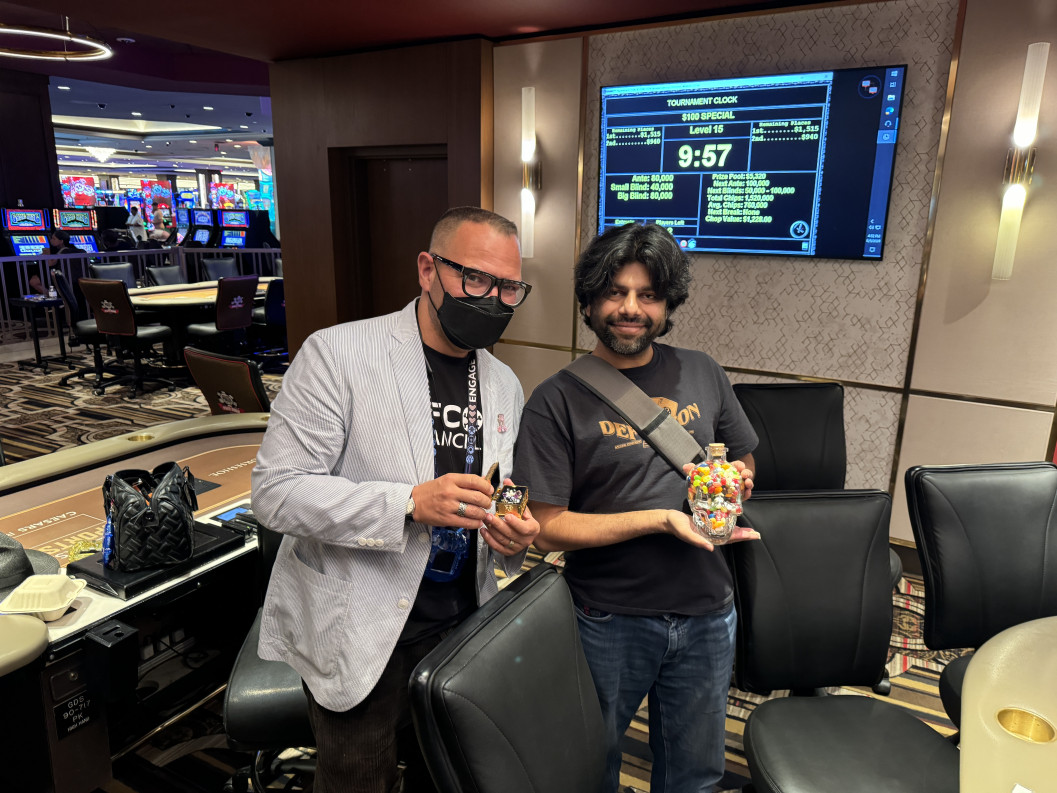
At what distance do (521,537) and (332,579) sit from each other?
0.36m

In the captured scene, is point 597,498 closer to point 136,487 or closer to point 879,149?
point 136,487

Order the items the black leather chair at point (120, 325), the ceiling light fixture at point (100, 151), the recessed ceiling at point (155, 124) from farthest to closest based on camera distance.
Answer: the ceiling light fixture at point (100, 151), the recessed ceiling at point (155, 124), the black leather chair at point (120, 325)

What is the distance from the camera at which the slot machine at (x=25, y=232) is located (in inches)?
372

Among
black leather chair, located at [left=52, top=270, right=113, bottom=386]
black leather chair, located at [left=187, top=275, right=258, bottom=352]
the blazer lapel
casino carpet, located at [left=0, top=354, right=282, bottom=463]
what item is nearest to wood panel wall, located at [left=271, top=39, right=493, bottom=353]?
casino carpet, located at [left=0, top=354, right=282, bottom=463]

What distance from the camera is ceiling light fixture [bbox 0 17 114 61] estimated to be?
18.8ft

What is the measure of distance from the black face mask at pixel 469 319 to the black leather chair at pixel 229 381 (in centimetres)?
215

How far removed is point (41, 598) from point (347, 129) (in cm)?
394

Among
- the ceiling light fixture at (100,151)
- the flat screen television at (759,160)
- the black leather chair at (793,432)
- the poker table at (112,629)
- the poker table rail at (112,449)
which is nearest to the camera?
the poker table at (112,629)

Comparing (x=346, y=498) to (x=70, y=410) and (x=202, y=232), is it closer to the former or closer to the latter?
(x=70, y=410)

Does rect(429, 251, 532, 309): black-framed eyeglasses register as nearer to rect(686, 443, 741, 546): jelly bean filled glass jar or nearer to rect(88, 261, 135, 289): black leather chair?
rect(686, 443, 741, 546): jelly bean filled glass jar

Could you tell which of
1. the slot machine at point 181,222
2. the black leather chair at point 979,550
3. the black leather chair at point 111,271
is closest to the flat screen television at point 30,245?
the black leather chair at point 111,271

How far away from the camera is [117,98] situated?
10.6 m

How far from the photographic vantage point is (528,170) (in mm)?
4102

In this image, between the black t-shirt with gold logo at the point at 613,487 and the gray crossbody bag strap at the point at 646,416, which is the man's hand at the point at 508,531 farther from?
the gray crossbody bag strap at the point at 646,416
